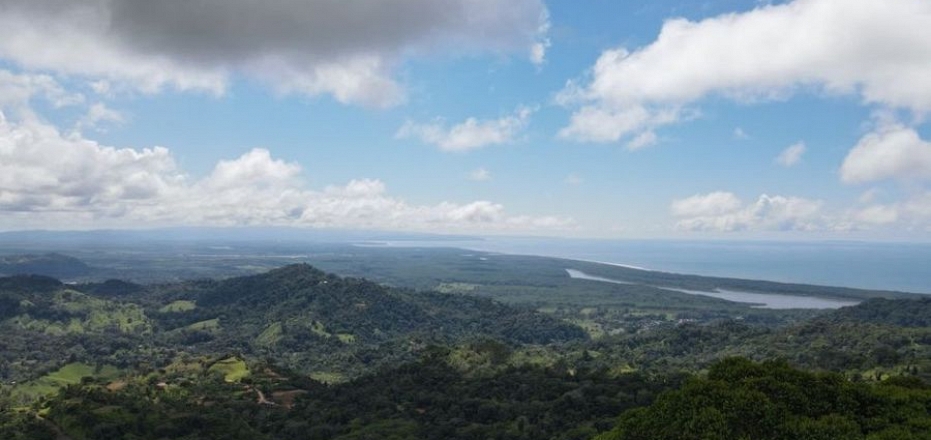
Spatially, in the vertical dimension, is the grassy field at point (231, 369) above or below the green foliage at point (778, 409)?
below

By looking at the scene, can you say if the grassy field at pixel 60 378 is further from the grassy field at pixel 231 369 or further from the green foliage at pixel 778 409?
the green foliage at pixel 778 409

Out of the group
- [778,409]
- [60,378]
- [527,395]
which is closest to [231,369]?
[60,378]

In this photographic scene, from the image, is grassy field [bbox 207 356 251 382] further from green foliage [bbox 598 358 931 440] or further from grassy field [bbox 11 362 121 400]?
green foliage [bbox 598 358 931 440]

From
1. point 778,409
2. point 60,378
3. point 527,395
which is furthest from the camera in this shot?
point 60,378

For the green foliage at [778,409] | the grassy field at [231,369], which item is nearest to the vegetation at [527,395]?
the green foliage at [778,409]

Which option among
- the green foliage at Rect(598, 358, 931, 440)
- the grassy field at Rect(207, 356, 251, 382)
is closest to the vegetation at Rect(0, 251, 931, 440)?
the green foliage at Rect(598, 358, 931, 440)

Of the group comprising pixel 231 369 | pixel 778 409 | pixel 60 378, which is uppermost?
pixel 778 409

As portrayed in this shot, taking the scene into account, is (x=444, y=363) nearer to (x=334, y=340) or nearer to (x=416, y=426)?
(x=416, y=426)

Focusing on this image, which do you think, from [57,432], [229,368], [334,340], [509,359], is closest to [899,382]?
[509,359]

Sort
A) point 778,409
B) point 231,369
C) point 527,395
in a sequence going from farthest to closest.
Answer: point 231,369
point 527,395
point 778,409

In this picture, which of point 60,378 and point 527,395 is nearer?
point 527,395

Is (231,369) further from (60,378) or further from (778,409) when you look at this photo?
(778,409)

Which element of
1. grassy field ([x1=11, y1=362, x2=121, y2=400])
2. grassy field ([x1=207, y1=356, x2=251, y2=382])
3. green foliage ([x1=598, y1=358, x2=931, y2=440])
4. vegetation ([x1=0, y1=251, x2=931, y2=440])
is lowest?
grassy field ([x1=11, y1=362, x2=121, y2=400])

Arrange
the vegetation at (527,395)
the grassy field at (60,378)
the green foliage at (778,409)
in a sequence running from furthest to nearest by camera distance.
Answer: the grassy field at (60,378)
the vegetation at (527,395)
the green foliage at (778,409)
